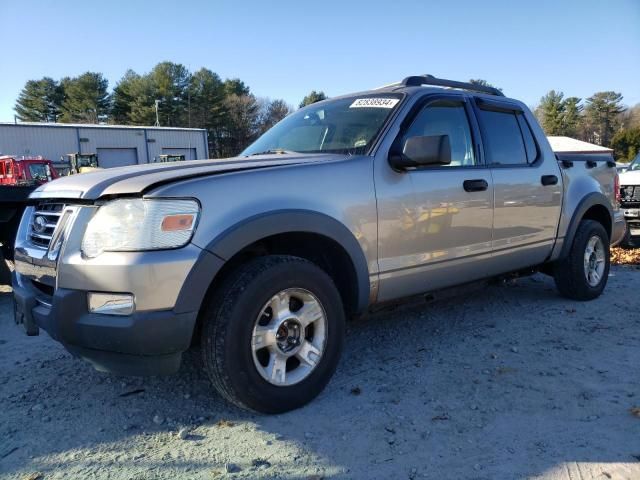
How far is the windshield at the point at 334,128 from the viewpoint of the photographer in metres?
3.51

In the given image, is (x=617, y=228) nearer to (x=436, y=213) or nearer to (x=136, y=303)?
(x=436, y=213)

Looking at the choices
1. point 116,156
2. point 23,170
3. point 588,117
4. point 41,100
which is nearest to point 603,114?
point 588,117

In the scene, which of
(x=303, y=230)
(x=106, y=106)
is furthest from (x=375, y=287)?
(x=106, y=106)

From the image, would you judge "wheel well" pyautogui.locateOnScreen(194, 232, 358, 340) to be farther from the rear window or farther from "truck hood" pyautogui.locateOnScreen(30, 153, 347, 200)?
the rear window

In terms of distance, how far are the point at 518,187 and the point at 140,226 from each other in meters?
3.03

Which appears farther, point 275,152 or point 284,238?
point 275,152

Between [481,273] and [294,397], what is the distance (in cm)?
193

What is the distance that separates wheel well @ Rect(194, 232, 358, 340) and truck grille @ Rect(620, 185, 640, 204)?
9.46 metres

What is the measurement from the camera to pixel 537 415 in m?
2.82

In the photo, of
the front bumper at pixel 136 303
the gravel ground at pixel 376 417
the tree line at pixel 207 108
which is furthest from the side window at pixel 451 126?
the tree line at pixel 207 108

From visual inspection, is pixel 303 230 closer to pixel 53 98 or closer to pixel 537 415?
pixel 537 415

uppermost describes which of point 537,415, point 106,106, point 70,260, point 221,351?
point 106,106

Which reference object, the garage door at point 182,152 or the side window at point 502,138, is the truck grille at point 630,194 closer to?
the side window at point 502,138

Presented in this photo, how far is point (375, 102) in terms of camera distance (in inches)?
147
